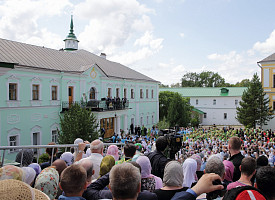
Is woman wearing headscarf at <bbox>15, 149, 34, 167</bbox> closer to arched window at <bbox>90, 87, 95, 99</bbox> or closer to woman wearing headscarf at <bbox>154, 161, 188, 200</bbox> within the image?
woman wearing headscarf at <bbox>154, 161, 188, 200</bbox>

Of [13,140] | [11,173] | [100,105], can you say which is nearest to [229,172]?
[11,173]

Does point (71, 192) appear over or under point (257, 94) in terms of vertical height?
under

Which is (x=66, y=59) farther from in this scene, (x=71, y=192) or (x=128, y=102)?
(x=71, y=192)

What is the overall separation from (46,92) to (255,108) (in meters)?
27.1

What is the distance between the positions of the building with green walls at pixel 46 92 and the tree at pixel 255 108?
16.8 meters

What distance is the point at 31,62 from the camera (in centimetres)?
1911

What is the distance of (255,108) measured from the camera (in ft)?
107

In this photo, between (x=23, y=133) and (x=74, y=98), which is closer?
(x=23, y=133)

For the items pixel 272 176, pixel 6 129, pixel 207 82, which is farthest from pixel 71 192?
pixel 207 82

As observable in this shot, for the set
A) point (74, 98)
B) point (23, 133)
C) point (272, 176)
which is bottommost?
point (23, 133)

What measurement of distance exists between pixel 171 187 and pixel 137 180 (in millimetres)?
965

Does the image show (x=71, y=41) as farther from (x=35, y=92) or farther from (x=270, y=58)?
(x=270, y=58)

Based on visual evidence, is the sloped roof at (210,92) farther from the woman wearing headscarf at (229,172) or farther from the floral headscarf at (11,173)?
the floral headscarf at (11,173)

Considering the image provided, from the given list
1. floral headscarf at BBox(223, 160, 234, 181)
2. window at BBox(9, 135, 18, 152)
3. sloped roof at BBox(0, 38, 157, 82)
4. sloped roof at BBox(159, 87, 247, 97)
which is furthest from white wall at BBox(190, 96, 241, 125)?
floral headscarf at BBox(223, 160, 234, 181)
